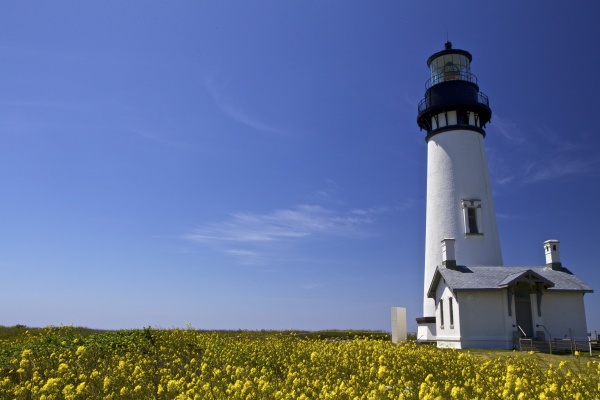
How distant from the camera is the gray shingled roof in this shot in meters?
23.8

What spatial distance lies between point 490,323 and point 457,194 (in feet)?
→ 23.8

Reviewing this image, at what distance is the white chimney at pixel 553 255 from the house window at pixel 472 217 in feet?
12.4

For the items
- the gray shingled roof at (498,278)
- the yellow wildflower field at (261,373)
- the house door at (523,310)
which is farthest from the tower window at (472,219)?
the yellow wildflower field at (261,373)

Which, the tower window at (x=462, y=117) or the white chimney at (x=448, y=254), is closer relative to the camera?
the white chimney at (x=448, y=254)

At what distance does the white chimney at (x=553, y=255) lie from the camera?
88.0 ft

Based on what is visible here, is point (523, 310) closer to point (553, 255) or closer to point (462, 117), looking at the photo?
point (553, 255)

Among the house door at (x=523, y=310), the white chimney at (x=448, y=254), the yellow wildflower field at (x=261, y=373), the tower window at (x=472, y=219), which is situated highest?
the tower window at (x=472, y=219)

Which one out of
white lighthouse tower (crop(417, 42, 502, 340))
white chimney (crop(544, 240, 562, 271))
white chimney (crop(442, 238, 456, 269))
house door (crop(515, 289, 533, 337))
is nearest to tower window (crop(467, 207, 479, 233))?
white lighthouse tower (crop(417, 42, 502, 340))

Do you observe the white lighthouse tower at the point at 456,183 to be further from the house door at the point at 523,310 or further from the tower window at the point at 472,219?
the house door at the point at 523,310

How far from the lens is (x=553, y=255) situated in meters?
27.0

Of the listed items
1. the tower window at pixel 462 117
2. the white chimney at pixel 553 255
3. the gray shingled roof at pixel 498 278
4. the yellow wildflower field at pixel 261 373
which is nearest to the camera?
the yellow wildflower field at pixel 261 373

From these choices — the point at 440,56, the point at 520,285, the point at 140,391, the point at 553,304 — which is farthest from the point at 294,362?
the point at 440,56

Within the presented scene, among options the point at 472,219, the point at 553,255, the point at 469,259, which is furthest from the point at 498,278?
the point at 553,255

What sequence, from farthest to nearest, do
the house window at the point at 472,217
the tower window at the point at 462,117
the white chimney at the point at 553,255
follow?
the tower window at the point at 462,117, the house window at the point at 472,217, the white chimney at the point at 553,255
